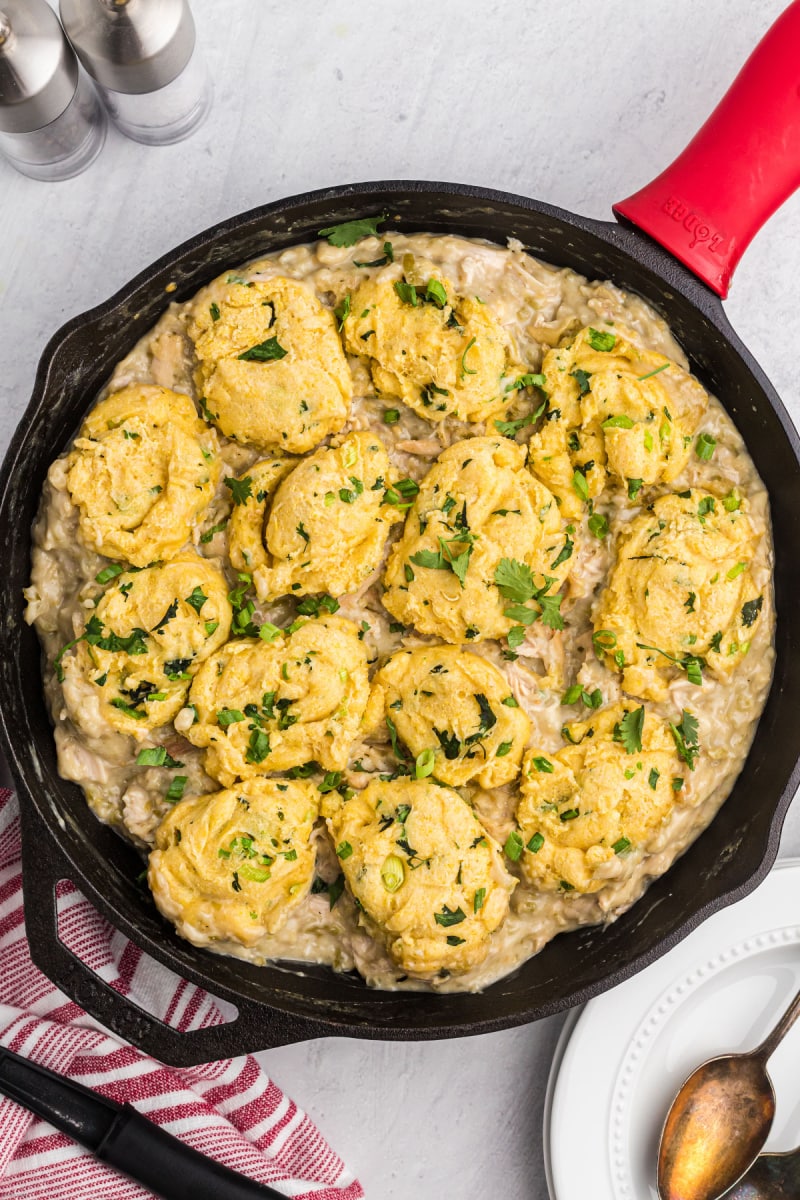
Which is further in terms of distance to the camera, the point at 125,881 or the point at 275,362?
the point at 125,881

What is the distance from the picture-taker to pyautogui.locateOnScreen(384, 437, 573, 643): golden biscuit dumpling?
2.94m

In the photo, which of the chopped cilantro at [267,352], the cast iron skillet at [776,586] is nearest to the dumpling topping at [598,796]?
the cast iron skillet at [776,586]

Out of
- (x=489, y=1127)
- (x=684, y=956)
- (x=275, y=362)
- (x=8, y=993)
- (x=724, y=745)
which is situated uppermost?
(x=275, y=362)

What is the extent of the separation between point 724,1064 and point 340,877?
4.56ft

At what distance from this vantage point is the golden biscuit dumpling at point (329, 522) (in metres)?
2.92

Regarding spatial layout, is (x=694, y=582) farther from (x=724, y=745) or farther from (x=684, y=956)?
(x=684, y=956)

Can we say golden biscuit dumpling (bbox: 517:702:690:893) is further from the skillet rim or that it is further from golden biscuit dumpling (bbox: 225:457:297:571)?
golden biscuit dumpling (bbox: 225:457:297:571)

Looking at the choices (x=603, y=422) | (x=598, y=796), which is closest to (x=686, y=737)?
(x=598, y=796)

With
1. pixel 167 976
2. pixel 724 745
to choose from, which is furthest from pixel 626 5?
pixel 167 976

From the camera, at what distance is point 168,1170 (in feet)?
10.3

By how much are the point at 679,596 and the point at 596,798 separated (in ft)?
1.98

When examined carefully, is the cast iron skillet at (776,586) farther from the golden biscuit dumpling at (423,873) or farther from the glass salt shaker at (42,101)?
the glass salt shaker at (42,101)

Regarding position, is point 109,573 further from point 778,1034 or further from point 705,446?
point 778,1034

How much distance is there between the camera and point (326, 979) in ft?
10.5
